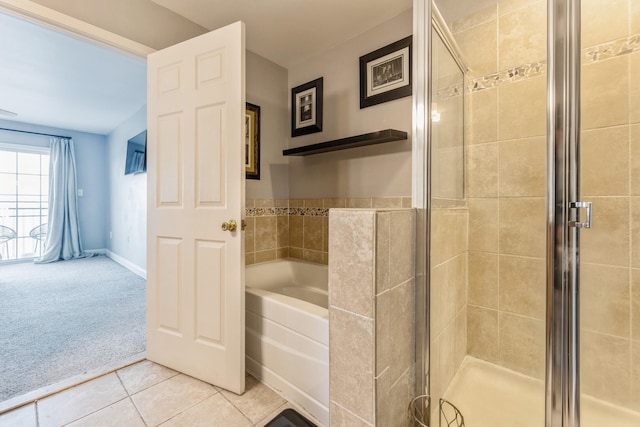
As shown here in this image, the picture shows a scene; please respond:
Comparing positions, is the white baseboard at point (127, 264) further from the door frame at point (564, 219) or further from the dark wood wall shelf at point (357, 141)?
the door frame at point (564, 219)

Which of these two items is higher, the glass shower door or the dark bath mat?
the glass shower door

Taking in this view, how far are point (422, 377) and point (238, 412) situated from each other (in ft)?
3.03

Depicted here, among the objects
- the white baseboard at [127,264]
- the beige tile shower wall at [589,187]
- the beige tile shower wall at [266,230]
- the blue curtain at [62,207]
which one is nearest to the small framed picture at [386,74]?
the beige tile shower wall at [589,187]

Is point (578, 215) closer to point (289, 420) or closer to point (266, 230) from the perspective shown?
point (289, 420)

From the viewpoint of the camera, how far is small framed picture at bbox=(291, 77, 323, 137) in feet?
8.02

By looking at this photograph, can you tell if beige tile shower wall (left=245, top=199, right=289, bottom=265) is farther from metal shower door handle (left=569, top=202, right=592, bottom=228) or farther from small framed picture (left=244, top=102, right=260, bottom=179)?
metal shower door handle (left=569, top=202, right=592, bottom=228)

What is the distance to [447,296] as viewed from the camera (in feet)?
4.43

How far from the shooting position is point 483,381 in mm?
1350

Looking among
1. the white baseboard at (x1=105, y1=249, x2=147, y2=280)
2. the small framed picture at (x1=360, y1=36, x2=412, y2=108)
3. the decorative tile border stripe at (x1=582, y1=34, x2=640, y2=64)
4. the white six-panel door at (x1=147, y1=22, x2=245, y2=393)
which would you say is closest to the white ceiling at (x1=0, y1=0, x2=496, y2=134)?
the small framed picture at (x1=360, y1=36, x2=412, y2=108)

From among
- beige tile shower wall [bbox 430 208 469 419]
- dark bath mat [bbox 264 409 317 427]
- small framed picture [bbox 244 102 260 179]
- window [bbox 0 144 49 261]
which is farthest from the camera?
window [bbox 0 144 49 261]

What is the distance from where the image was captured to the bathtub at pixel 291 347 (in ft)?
4.55

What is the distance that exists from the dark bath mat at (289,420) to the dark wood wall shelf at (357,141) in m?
1.65

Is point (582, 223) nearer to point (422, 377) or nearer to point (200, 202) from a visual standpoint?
point (422, 377)

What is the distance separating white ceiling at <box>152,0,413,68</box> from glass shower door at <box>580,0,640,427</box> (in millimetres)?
1174
